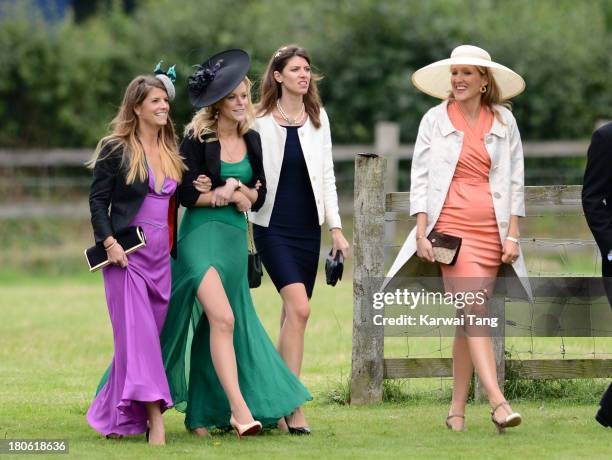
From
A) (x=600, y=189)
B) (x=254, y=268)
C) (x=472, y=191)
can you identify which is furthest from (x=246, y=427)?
(x=600, y=189)

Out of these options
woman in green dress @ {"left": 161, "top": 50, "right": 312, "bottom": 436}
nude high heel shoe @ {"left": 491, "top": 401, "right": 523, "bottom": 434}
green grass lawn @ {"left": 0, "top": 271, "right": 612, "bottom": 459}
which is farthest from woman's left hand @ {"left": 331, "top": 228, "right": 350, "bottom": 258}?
nude high heel shoe @ {"left": 491, "top": 401, "right": 523, "bottom": 434}

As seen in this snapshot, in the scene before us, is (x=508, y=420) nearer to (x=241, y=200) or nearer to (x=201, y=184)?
(x=241, y=200)

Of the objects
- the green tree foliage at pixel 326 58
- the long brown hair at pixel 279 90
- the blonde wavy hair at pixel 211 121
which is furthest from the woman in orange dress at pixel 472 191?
the green tree foliage at pixel 326 58

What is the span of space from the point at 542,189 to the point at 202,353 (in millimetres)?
2531

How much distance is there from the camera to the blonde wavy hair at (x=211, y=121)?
7.88m

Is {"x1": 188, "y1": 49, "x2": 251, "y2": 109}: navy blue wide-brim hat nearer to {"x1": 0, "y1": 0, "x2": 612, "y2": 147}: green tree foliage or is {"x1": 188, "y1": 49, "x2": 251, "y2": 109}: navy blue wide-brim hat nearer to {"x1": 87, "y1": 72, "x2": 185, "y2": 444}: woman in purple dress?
{"x1": 87, "y1": 72, "x2": 185, "y2": 444}: woman in purple dress

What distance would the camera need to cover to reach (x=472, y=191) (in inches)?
309

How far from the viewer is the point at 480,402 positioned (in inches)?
360

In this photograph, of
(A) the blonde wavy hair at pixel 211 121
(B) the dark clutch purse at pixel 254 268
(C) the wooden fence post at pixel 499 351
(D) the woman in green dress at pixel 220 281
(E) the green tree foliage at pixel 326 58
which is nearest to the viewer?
(D) the woman in green dress at pixel 220 281

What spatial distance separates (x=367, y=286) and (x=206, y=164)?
1.70m

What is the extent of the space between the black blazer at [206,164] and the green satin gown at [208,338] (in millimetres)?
50

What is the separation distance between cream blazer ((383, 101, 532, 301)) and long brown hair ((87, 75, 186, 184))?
135 cm

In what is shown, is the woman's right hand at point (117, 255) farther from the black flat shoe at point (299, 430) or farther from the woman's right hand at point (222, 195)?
the black flat shoe at point (299, 430)

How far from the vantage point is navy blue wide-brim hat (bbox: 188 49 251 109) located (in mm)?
7852
